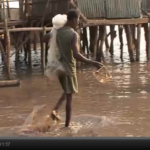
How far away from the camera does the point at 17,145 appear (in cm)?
108

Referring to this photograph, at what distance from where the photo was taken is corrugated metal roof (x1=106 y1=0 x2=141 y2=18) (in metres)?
14.0

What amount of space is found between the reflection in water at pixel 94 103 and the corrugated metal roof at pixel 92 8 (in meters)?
2.20

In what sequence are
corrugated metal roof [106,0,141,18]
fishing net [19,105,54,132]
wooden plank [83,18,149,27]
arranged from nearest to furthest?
fishing net [19,105,54,132] → wooden plank [83,18,149,27] → corrugated metal roof [106,0,141,18]

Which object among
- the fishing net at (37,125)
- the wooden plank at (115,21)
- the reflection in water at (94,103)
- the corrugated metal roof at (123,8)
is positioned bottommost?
the reflection in water at (94,103)

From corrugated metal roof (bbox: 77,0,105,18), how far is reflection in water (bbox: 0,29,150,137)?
2.20 metres

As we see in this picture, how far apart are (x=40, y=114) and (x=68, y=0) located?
6607 millimetres

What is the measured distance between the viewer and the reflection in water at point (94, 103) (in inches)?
220

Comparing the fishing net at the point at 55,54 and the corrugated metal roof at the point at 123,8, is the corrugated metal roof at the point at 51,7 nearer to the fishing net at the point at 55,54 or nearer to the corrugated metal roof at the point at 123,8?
the corrugated metal roof at the point at 123,8

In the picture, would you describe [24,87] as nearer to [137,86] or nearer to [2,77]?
[2,77]

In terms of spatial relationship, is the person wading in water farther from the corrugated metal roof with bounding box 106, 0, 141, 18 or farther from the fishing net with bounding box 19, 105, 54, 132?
the corrugated metal roof with bounding box 106, 0, 141, 18

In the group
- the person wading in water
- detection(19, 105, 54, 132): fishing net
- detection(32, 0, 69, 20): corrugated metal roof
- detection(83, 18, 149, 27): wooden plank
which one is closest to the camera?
the person wading in water

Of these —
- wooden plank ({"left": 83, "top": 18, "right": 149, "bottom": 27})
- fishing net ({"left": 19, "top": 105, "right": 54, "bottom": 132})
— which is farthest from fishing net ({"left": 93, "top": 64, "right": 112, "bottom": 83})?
wooden plank ({"left": 83, "top": 18, "right": 149, "bottom": 27})

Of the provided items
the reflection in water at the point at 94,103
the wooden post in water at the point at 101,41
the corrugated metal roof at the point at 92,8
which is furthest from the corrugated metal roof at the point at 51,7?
the wooden post in water at the point at 101,41

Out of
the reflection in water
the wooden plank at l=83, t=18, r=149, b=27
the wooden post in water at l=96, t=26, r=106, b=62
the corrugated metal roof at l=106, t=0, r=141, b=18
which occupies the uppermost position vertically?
the corrugated metal roof at l=106, t=0, r=141, b=18
